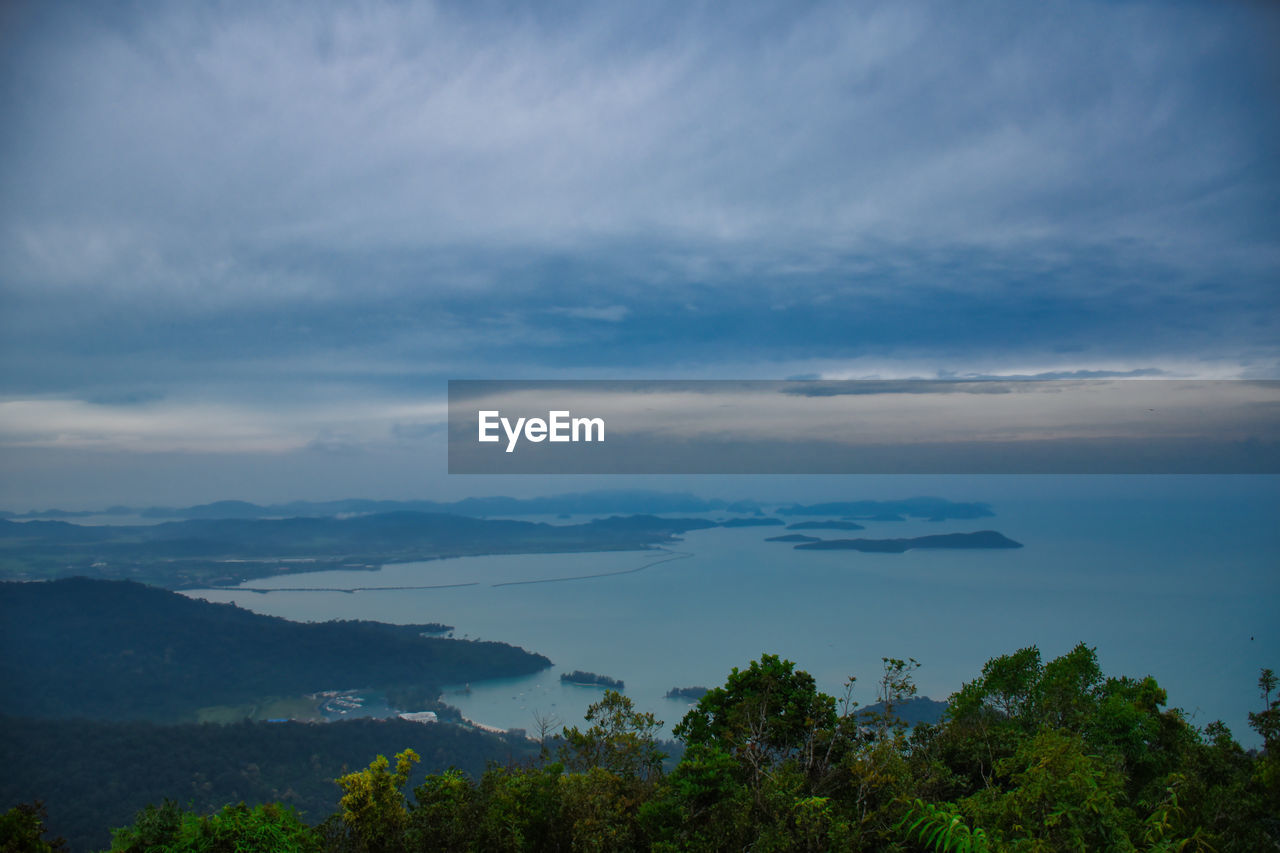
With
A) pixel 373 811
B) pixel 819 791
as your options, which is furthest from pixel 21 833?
pixel 819 791

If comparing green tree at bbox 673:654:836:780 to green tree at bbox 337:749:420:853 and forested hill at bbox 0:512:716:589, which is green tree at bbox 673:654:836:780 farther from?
forested hill at bbox 0:512:716:589

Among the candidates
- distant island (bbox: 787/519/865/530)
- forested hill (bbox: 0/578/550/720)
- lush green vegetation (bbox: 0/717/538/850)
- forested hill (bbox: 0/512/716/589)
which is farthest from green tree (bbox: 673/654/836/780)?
distant island (bbox: 787/519/865/530)

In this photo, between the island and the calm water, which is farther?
the island

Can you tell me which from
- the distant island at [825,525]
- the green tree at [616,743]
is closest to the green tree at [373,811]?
the green tree at [616,743]

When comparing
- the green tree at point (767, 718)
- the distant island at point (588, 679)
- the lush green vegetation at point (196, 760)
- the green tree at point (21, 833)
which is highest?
the green tree at point (21, 833)

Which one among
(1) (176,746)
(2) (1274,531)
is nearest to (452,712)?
(1) (176,746)

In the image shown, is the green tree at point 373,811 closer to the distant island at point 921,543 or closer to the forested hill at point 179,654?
the forested hill at point 179,654
